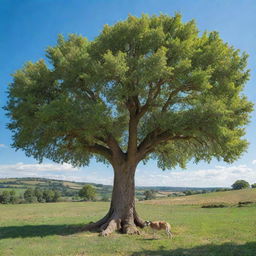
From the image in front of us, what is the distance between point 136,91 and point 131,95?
65 centimetres

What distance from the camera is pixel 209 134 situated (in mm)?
20219

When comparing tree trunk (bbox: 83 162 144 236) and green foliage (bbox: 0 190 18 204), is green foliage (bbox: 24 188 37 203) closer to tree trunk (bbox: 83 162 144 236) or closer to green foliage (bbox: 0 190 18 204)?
green foliage (bbox: 0 190 18 204)

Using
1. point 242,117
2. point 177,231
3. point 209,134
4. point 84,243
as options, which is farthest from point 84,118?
point 242,117

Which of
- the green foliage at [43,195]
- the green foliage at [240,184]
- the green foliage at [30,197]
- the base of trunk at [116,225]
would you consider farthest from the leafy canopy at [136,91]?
the green foliage at [240,184]

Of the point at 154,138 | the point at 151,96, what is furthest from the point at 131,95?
the point at 154,138

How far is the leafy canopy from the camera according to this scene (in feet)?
62.9

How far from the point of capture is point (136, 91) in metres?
19.7

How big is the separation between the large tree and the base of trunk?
0.08 metres

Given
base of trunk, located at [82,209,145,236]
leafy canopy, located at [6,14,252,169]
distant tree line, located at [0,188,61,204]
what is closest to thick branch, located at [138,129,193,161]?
leafy canopy, located at [6,14,252,169]

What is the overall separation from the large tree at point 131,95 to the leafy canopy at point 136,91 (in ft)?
0.24

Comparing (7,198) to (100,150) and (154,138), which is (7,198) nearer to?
(100,150)

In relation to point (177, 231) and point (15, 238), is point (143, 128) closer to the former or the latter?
point (177, 231)

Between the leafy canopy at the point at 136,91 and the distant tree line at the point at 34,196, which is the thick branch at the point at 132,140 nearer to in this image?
the leafy canopy at the point at 136,91

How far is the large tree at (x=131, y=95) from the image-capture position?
63.0ft
